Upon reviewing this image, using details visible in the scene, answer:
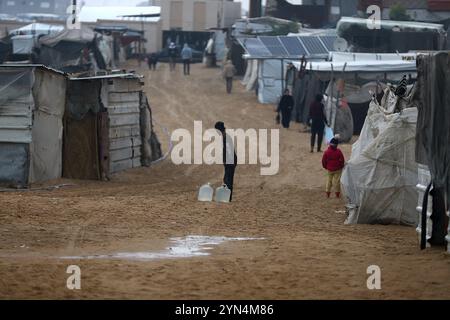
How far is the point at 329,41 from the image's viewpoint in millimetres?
41344

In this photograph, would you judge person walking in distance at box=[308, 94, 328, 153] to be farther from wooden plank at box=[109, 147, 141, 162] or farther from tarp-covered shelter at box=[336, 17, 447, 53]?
tarp-covered shelter at box=[336, 17, 447, 53]

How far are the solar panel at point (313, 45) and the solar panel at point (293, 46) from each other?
9.8 inches

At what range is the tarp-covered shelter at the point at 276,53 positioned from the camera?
39688mm

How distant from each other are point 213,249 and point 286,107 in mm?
21090

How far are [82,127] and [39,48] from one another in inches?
859

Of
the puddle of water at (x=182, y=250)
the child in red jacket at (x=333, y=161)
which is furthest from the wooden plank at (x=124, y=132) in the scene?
the puddle of water at (x=182, y=250)

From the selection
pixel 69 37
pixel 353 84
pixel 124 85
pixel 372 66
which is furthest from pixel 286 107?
pixel 69 37

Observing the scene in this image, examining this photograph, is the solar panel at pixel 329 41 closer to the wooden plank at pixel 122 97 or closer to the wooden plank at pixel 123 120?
the wooden plank at pixel 122 97

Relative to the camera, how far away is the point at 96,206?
16484mm

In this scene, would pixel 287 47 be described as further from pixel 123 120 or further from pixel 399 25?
pixel 123 120

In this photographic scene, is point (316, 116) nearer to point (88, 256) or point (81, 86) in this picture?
point (81, 86)

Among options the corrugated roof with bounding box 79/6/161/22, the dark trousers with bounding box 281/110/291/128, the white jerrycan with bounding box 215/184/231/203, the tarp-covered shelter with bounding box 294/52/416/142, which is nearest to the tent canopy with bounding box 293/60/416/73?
the tarp-covered shelter with bounding box 294/52/416/142
